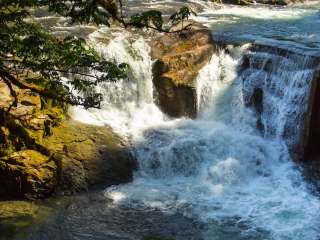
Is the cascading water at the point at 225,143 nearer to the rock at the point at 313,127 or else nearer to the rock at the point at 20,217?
the rock at the point at 313,127

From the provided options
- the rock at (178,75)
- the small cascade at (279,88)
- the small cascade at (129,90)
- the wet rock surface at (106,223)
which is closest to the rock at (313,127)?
the small cascade at (279,88)

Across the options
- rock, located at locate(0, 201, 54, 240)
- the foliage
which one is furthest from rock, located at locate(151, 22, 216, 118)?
the foliage

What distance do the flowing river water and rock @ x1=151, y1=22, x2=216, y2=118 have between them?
235 mm

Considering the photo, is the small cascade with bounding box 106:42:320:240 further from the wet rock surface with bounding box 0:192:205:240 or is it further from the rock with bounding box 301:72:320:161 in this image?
the rock with bounding box 301:72:320:161

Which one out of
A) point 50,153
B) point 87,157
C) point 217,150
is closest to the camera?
point 50,153

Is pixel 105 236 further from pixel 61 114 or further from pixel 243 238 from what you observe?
pixel 61 114

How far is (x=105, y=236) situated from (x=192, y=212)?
72.5 inches

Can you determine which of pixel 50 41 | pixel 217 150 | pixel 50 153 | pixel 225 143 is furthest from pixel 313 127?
pixel 50 41

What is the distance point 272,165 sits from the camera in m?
12.0

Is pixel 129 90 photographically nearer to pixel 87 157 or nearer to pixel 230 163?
pixel 87 157

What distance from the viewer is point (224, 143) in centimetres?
1231

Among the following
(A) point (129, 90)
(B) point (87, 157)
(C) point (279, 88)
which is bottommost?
(B) point (87, 157)

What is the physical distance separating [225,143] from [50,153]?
418cm

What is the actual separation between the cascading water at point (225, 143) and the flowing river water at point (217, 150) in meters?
0.02
